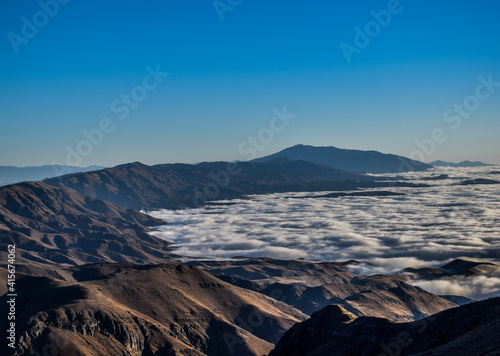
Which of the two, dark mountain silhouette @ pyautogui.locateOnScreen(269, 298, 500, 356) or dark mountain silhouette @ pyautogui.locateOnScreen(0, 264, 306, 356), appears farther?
dark mountain silhouette @ pyautogui.locateOnScreen(0, 264, 306, 356)

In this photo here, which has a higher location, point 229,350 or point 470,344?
point 470,344

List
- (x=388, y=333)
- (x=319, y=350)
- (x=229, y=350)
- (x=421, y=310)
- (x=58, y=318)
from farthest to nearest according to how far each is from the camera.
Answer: (x=421, y=310) < (x=229, y=350) < (x=58, y=318) < (x=319, y=350) < (x=388, y=333)

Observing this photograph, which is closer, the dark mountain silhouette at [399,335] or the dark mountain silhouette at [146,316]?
the dark mountain silhouette at [399,335]

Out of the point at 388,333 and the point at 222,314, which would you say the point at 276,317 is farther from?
the point at 388,333

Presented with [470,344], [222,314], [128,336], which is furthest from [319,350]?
[222,314]
